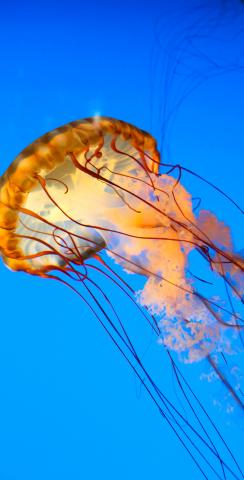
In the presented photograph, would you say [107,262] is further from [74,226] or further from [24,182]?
Answer: [24,182]

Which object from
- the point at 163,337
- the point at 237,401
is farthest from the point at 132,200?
the point at 237,401

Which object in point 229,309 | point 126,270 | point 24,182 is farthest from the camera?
point 126,270

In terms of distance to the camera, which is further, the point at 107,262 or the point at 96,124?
the point at 107,262

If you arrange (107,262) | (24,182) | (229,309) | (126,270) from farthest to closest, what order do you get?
(107,262) → (126,270) → (229,309) → (24,182)

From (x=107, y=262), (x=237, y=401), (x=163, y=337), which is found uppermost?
(x=107, y=262)

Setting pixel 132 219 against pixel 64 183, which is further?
pixel 132 219

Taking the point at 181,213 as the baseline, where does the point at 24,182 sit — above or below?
below

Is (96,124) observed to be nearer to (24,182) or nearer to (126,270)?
(24,182)

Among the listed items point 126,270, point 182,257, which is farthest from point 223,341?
point 126,270

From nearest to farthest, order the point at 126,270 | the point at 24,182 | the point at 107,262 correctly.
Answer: the point at 24,182 → the point at 126,270 → the point at 107,262
